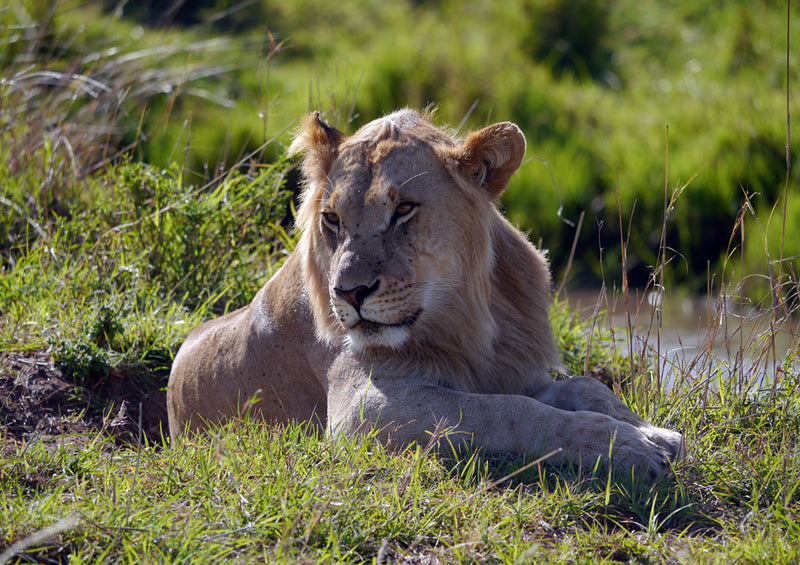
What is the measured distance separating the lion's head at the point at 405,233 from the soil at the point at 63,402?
4.60ft

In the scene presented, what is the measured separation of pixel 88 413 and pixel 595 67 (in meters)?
10.3

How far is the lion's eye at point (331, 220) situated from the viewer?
12.1 feet

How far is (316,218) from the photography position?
3.89 meters

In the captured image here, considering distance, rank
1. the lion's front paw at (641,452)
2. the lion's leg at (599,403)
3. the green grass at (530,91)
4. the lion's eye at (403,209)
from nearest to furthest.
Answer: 1. the lion's front paw at (641,452)
2. the lion's leg at (599,403)
3. the lion's eye at (403,209)
4. the green grass at (530,91)

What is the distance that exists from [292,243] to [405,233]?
2.71 meters

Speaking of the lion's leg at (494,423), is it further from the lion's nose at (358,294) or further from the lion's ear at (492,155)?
the lion's ear at (492,155)

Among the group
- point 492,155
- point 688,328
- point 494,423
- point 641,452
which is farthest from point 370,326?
point 688,328

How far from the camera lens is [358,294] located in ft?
11.2

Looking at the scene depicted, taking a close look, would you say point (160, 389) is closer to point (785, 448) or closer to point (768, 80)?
point (785, 448)

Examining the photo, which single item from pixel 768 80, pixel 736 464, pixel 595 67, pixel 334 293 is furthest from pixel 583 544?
pixel 595 67

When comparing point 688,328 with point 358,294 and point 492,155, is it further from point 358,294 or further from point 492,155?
point 358,294

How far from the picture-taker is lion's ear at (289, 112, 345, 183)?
3908 mm

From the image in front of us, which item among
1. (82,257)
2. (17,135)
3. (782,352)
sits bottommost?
(782,352)

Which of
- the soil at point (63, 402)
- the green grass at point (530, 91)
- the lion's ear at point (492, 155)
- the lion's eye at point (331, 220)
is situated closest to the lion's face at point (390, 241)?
the lion's eye at point (331, 220)
